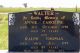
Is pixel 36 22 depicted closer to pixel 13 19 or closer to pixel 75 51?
pixel 13 19

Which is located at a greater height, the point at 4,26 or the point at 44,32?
the point at 44,32

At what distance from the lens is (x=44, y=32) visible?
7.35 meters

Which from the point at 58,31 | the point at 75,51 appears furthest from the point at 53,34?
the point at 75,51

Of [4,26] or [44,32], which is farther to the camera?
[4,26]

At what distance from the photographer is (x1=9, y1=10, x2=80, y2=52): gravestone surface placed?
7297mm

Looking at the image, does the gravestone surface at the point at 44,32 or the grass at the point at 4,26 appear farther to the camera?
the grass at the point at 4,26

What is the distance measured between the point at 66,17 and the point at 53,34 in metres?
0.52

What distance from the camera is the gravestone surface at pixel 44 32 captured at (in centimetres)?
730

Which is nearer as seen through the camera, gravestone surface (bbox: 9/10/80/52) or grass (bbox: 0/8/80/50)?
gravestone surface (bbox: 9/10/80/52)
